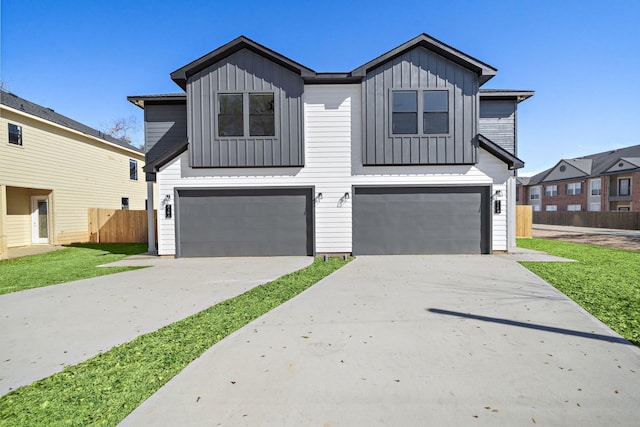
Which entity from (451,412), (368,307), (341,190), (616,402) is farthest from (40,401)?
(341,190)

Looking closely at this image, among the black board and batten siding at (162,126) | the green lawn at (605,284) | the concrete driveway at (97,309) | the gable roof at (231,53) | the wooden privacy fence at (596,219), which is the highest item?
the gable roof at (231,53)

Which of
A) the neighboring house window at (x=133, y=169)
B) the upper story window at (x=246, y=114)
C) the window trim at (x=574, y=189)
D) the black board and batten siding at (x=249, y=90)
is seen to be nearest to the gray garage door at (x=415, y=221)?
the black board and batten siding at (x=249, y=90)

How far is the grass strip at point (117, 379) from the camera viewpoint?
2.62 meters

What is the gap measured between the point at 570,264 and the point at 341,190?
23.6 ft

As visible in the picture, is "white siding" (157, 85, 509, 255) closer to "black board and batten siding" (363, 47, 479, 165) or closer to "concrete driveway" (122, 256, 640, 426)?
"black board and batten siding" (363, 47, 479, 165)

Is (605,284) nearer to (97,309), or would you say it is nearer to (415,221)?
(415,221)

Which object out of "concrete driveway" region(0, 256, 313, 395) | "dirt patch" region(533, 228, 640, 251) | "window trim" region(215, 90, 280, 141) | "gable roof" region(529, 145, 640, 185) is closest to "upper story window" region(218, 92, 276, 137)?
"window trim" region(215, 90, 280, 141)

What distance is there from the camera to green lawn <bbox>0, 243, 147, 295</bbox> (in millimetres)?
7711

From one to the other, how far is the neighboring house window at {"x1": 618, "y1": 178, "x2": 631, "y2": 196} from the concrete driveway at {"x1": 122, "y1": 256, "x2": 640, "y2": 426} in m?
41.4

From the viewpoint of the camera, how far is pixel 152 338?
13.7 feet

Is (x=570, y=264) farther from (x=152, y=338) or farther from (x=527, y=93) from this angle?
(x=152, y=338)

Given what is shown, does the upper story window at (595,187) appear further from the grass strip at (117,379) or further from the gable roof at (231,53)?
the grass strip at (117,379)

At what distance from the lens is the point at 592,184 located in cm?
3841

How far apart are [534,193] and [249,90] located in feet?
164
